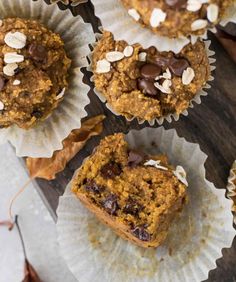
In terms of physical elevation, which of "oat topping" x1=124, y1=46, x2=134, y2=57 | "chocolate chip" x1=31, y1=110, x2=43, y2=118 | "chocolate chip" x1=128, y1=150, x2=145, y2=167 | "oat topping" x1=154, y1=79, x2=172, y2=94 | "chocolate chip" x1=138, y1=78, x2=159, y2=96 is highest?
"oat topping" x1=124, y1=46, x2=134, y2=57

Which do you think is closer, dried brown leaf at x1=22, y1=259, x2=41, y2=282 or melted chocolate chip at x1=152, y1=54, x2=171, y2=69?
melted chocolate chip at x1=152, y1=54, x2=171, y2=69

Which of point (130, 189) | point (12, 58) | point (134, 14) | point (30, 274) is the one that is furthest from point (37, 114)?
point (30, 274)

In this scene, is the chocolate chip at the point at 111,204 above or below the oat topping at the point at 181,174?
below

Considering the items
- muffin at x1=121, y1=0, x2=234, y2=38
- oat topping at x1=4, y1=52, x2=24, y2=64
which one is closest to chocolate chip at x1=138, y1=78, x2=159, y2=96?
muffin at x1=121, y1=0, x2=234, y2=38

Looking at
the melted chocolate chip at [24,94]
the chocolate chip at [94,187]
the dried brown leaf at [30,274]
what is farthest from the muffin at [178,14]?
the dried brown leaf at [30,274]

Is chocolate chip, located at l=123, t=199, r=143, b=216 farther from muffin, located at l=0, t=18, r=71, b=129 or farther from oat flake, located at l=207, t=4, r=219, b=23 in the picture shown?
oat flake, located at l=207, t=4, r=219, b=23

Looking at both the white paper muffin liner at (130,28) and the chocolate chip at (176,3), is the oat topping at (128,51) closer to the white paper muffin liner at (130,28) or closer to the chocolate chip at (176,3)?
the white paper muffin liner at (130,28)
